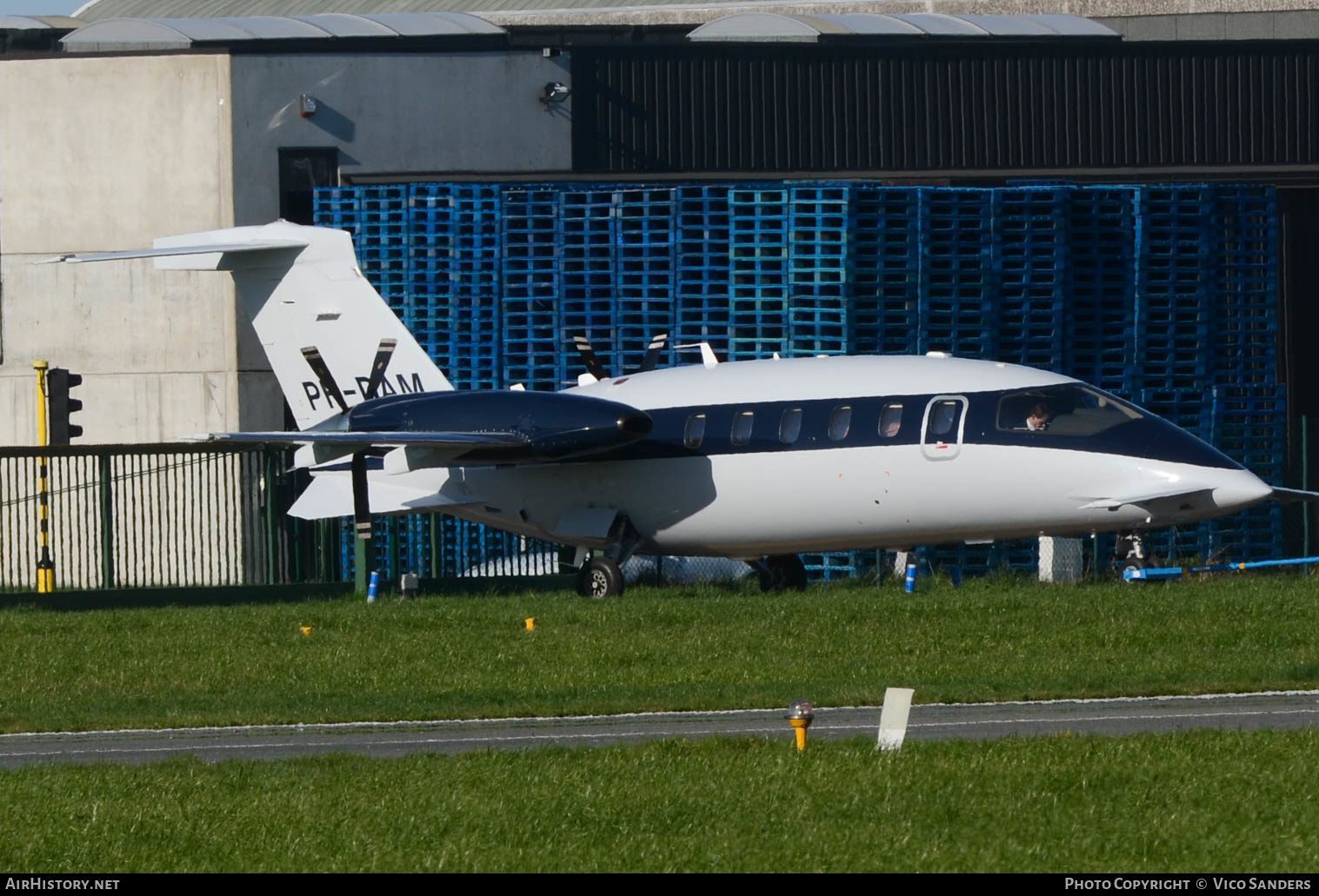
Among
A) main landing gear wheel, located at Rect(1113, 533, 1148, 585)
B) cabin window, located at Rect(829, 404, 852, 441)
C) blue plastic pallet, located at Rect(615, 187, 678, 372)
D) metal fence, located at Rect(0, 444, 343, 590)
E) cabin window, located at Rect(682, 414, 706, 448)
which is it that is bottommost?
metal fence, located at Rect(0, 444, 343, 590)

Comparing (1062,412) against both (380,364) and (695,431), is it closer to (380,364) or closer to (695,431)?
(695,431)

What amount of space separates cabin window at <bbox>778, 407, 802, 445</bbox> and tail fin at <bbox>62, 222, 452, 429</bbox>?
5.62 meters

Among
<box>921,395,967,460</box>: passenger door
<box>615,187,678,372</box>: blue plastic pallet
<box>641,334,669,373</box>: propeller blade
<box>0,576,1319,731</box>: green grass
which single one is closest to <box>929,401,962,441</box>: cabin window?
<box>921,395,967,460</box>: passenger door

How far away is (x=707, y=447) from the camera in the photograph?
86.8ft

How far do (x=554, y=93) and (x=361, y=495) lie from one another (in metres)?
15.5

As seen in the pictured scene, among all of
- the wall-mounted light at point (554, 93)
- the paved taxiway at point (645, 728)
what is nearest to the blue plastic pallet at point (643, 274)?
the wall-mounted light at point (554, 93)

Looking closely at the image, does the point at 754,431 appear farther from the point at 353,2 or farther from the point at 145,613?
the point at 353,2

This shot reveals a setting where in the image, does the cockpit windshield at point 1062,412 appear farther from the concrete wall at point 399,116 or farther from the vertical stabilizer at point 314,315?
the concrete wall at point 399,116

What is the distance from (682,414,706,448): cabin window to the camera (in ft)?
87.1

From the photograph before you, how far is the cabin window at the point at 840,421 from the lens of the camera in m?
25.4

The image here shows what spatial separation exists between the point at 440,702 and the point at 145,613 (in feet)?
32.7

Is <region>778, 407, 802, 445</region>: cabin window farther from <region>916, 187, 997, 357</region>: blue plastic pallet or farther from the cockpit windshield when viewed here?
<region>916, 187, 997, 357</region>: blue plastic pallet

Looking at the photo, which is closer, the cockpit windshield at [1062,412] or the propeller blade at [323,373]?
the cockpit windshield at [1062,412]

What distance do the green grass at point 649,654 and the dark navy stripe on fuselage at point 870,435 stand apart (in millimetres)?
1608
